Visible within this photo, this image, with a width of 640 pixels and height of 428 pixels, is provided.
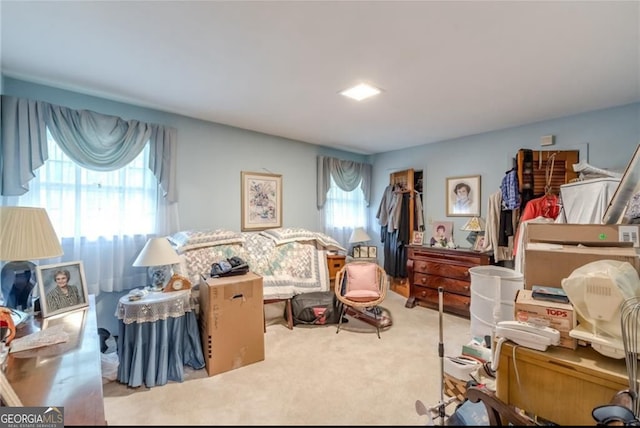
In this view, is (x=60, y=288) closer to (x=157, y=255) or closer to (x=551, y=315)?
(x=157, y=255)

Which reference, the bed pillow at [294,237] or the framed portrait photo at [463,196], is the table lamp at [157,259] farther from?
the framed portrait photo at [463,196]

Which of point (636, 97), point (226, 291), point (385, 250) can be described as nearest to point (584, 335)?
point (226, 291)

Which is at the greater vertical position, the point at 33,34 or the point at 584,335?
the point at 33,34

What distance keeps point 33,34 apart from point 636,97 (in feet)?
15.5

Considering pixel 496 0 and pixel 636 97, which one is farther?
pixel 636 97

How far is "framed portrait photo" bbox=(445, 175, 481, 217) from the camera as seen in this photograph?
3.80 metres

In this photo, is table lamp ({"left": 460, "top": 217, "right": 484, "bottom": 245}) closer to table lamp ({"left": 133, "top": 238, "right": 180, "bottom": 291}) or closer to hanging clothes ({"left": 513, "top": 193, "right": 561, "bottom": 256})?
hanging clothes ({"left": 513, "top": 193, "right": 561, "bottom": 256})

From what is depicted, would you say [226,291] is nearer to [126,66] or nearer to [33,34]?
[126,66]

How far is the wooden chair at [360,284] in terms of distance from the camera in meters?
3.09

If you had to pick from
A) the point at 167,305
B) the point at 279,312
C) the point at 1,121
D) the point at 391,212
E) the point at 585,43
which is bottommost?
the point at 279,312

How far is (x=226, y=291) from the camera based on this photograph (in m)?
2.28

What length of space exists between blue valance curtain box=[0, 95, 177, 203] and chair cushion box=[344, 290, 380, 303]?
2.21 m

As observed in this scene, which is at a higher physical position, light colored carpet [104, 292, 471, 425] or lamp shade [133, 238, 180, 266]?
lamp shade [133, 238, 180, 266]

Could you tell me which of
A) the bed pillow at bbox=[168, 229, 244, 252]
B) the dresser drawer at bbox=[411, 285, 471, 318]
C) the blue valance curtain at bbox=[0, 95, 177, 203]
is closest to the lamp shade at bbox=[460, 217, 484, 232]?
the dresser drawer at bbox=[411, 285, 471, 318]
